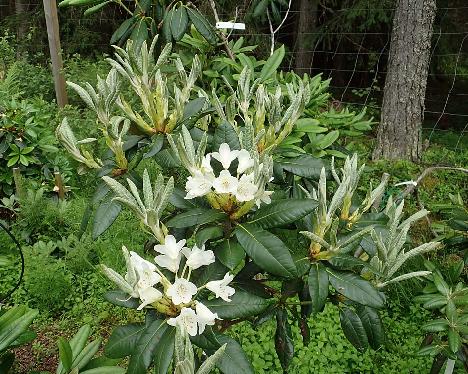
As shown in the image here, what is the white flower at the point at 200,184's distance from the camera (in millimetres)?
978

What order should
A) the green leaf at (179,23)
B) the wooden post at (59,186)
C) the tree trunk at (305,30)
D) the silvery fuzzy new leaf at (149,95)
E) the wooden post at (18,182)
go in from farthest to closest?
the tree trunk at (305,30) < the wooden post at (59,186) < the wooden post at (18,182) < the green leaf at (179,23) < the silvery fuzzy new leaf at (149,95)

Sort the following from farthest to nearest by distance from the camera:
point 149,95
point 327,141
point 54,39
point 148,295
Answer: point 54,39 → point 327,141 → point 149,95 → point 148,295

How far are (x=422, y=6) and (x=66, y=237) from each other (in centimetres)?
319

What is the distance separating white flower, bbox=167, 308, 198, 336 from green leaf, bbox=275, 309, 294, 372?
41 cm

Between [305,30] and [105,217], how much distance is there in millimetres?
5433

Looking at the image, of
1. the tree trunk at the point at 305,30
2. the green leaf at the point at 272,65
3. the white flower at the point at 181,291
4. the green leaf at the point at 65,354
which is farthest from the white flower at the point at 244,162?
the tree trunk at the point at 305,30

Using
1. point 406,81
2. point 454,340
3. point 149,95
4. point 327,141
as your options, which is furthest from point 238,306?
point 406,81

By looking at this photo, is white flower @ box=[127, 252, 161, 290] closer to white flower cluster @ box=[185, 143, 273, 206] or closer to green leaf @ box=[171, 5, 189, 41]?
white flower cluster @ box=[185, 143, 273, 206]

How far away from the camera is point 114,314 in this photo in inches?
105

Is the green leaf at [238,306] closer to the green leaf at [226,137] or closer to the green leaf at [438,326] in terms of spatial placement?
the green leaf at [226,137]

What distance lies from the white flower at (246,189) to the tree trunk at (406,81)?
11.5ft

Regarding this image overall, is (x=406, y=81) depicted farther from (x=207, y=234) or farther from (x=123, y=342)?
(x=123, y=342)

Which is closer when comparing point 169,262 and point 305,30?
point 169,262

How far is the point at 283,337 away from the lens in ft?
4.35
